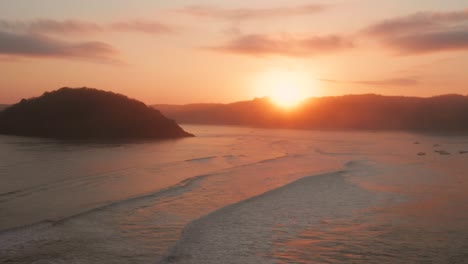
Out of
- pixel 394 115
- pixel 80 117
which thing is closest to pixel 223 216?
pixel 80 117

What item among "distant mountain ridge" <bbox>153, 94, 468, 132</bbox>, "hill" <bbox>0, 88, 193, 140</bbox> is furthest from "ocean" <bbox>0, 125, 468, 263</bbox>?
"distant mountain ridge" <bbox>153, 94, 468, 132</bbox>

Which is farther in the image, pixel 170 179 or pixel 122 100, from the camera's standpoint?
pixel 122 100

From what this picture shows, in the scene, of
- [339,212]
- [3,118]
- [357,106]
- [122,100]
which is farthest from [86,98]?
[357,106]

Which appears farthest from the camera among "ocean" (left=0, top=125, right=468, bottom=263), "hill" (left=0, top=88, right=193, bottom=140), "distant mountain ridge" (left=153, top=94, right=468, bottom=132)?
"distant mountain ridge" (left=153, top=94, right=468, bottom=132)

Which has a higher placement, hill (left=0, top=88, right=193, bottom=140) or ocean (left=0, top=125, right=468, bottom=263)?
hill (left=0, top=88, right=193, bottom=140)

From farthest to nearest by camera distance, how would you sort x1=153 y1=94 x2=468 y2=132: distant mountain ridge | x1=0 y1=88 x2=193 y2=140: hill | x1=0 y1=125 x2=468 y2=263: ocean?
x1=153 y1=94 x2=468 y2=132: distant mountain ridge → x1=0 y1=88 x2=193 y2=140: hill → x1=0 y1=125 x2=468 y2=263: ocean

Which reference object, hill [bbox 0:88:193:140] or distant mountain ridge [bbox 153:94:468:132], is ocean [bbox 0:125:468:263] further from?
distant mountain ridge [bbox 153:94:468:132]

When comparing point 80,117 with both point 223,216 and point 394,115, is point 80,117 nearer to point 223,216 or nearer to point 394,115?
point 223,216

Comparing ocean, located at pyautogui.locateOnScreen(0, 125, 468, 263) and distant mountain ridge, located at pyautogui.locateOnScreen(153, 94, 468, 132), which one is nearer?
ocean, located at pyautogui.locateOnScreen(0, 125, 468, 263)

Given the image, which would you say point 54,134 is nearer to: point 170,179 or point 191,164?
point 191,164

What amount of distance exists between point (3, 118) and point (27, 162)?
145 ft

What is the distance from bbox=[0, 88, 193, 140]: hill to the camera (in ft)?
195

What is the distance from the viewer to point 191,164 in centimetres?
2902

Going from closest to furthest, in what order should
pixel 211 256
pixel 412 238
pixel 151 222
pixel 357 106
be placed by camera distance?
pixel 211 256
pixel 412 238
pixel 151 222
pixel 357 106
